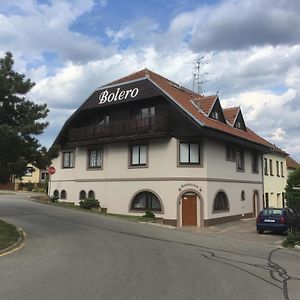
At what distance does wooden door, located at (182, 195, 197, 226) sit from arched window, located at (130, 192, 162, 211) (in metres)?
1.67

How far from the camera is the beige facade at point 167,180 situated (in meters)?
29.7

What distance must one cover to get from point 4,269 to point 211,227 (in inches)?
777

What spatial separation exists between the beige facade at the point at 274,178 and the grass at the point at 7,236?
28.1 metres

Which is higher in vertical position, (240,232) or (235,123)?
(235,123)

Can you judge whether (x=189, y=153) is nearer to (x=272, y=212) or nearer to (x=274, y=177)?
(x=272, y=212)

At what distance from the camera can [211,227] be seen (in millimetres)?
29266

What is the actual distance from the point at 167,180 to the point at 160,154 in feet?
5.84

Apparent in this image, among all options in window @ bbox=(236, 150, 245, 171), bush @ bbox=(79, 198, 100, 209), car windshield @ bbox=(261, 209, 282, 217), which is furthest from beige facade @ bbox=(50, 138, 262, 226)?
car windshield @ bbox=(261, 209, 282, 217)

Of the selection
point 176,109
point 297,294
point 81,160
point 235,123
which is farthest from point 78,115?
point 297,294

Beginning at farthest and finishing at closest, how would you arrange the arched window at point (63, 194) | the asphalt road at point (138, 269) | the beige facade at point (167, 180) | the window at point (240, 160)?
the arched window at point (63, 194), the window at point (240, 160), the beige facade at point (167, 180), the asphalt road at point (138, 269)

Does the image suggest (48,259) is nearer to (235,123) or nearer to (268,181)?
(235,123)

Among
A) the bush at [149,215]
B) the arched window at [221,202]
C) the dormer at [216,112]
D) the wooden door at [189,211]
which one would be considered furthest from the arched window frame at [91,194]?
the dormer at [216,112]

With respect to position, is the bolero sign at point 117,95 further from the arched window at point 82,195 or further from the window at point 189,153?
the arched window at point 82,195

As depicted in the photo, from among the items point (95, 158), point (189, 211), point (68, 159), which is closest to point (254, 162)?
point (189, 211)
